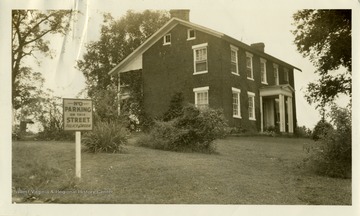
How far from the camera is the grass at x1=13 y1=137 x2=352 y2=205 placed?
4.45 metres

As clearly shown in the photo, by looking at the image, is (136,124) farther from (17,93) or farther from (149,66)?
(17,93)

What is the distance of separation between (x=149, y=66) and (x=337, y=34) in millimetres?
1579

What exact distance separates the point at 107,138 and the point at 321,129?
5.79 feet

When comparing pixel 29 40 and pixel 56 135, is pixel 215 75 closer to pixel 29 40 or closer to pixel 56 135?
pixel 56 135

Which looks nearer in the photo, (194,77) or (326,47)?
(326,47)

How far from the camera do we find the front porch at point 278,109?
15.1ft

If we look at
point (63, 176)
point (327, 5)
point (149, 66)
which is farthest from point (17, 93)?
point (327, 5)

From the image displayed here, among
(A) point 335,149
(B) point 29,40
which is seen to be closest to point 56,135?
(B) point 29,40

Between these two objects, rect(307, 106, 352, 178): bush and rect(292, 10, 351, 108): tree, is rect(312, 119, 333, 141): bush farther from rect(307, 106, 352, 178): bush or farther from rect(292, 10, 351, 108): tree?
rect(292, 10, 351, 108): tree

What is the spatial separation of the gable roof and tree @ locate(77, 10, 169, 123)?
32 mm

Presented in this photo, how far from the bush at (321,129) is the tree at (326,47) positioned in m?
0.14

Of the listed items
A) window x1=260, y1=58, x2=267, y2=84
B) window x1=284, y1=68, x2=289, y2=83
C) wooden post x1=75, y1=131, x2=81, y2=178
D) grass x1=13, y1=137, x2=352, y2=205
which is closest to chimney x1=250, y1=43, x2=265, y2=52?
window x1=260, y1=58, x2=267, y2=84

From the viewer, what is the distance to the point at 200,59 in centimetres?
464

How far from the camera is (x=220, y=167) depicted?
4543 mm
